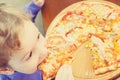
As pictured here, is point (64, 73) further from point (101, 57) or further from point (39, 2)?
point (39, 2)

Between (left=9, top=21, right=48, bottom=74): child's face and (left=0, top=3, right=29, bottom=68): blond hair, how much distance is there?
1cm

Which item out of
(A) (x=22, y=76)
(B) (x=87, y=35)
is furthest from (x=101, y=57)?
(A) (x=22, y=76)

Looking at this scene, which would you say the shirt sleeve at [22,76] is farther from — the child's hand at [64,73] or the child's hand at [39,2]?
the child's hand at [39,2]

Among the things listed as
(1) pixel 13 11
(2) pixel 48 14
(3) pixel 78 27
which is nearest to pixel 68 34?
(3) pixel 78 27

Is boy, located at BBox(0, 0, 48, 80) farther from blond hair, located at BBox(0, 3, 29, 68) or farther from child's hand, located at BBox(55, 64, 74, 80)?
child's hand, located at BBox(55, 64, 74, 80)

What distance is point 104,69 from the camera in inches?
28.4

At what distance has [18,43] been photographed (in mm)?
583

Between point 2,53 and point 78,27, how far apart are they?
31 cm

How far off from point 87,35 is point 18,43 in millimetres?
280

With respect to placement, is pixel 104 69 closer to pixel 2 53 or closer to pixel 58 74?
pixel 58 74

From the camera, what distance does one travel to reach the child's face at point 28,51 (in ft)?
1.95

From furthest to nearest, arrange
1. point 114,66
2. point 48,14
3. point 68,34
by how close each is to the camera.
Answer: point 48,14, point 68,34, point 114,66

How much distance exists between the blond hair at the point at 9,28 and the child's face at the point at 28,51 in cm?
1

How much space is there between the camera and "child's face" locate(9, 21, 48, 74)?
595mm
